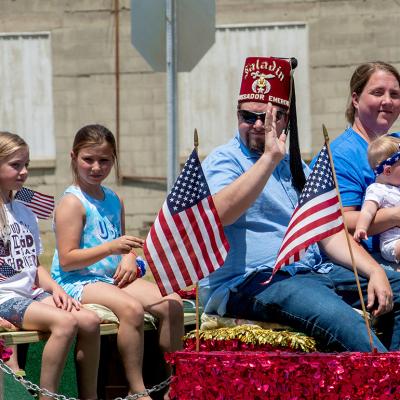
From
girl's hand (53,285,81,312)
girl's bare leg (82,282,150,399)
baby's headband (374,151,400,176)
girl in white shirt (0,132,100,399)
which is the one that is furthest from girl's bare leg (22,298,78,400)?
baby's headband (374,151,400,176)

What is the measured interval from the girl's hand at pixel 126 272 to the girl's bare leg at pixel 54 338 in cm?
62

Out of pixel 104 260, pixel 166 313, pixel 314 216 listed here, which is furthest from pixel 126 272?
pixel 314 216

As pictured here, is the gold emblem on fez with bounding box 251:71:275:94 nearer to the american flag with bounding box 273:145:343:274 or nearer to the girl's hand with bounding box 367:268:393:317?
the american flag with bounding box 273:145:343:274

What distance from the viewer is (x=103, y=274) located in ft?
19.7

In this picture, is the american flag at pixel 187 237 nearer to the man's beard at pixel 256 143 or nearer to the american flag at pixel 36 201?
the man's beard at pixel 256 143

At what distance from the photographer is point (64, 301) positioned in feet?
17.9

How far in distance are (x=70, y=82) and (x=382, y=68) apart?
11101mm

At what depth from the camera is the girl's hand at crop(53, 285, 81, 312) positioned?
5434 mm

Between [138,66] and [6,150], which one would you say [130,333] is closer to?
[6,150]

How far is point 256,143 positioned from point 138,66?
1122 cm

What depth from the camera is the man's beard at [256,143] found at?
534 cm

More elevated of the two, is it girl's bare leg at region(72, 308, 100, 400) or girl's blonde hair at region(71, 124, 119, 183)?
girl's blonde hair at region(71, 124, 119, 183)

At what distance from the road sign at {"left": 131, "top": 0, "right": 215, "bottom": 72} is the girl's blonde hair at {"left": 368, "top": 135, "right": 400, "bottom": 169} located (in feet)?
6.91

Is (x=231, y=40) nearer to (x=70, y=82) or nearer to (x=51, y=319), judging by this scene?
(x=70, y=82)
